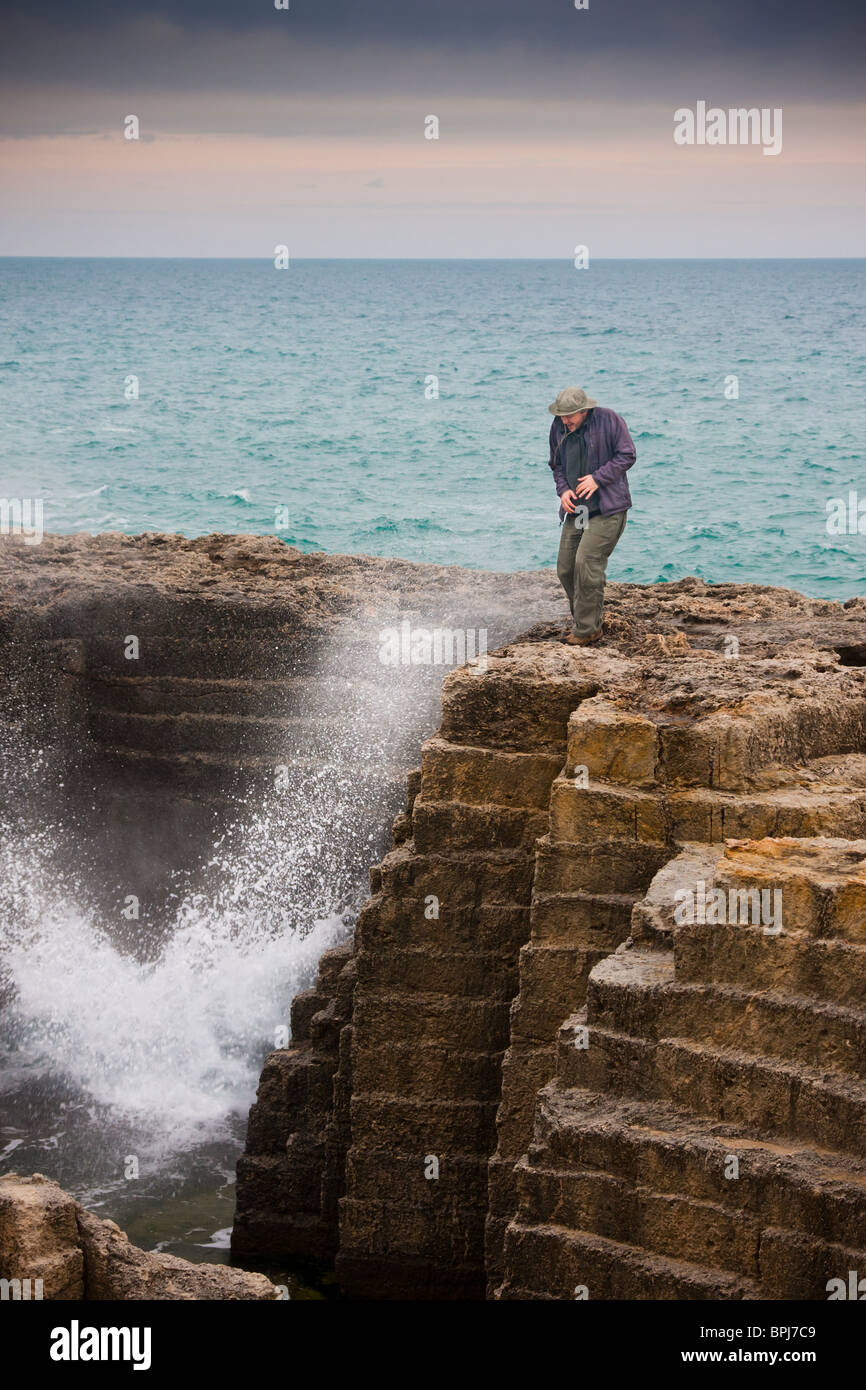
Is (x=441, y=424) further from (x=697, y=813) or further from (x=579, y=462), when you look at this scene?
(x=697, y=813)

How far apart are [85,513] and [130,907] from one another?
1272 inches

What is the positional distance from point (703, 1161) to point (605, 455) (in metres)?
6.16

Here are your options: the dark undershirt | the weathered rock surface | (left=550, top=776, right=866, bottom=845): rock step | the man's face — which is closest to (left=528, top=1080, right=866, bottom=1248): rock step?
the weathered rock surface

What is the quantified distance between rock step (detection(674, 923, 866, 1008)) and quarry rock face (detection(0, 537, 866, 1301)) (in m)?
0.01

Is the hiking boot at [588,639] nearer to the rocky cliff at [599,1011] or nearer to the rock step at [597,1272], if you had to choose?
the rocky cliff at [599,1011]

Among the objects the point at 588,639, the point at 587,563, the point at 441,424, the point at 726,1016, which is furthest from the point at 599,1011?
the point at 441,424

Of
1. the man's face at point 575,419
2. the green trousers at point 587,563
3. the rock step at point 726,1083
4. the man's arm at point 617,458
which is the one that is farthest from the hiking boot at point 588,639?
the rock step at point 726,1083

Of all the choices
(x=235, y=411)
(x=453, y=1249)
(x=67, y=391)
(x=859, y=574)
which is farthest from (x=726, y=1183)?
(x=67, y=391)

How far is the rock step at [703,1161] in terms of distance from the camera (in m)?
7.23

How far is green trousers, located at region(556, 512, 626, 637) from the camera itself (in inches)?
495

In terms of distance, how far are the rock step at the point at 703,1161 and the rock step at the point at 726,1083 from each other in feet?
0.20

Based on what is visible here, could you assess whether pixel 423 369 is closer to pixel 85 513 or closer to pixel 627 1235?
pixel 85 513

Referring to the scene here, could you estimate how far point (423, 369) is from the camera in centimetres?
7438

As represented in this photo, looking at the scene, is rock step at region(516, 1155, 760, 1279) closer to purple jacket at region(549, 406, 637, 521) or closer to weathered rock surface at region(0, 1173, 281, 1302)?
weathered rock surface at region(0, 1173, 281, 1302)
